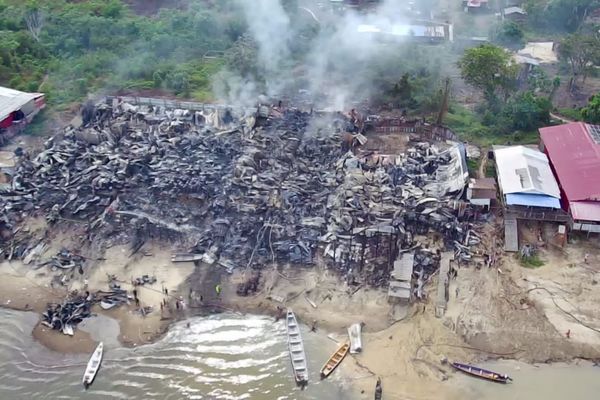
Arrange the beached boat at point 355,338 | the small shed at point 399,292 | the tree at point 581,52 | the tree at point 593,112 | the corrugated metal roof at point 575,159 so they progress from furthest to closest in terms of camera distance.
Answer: the tree at point 581,52 → the tree at point 593,112 → the corrugated metal roof at point 575,159 → the small shed at point 399,292 → the beached boat at point 355,338

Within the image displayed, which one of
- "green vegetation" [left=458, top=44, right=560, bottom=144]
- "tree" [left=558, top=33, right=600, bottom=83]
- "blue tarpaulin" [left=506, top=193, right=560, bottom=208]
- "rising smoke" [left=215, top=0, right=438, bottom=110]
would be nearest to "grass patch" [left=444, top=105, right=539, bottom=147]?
"green vegetation" [left=458, top=44, right=560, bottom=144]

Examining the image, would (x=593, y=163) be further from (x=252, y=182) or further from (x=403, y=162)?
(x=252, y=182)

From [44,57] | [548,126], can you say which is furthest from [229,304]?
[44,57]

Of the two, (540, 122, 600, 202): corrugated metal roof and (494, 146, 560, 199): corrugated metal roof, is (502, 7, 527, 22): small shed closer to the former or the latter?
(540, 122, 600, 202): corrugated metal roof

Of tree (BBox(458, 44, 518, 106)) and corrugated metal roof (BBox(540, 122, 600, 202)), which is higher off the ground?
tree (BBox(458, 44, 518, 106))

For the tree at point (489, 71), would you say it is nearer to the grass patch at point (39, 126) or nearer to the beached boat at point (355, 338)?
the beached boat at point (355, 338)

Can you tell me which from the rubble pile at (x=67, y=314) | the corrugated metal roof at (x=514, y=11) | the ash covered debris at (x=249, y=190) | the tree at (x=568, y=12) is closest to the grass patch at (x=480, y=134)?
the ash covered debris at (x=249, y=190)
